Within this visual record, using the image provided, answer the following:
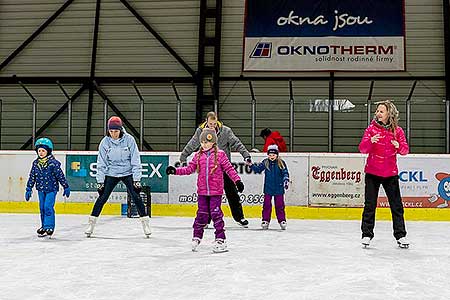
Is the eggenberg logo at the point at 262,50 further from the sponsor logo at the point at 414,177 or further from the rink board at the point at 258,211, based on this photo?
the sponsor logo at the point at 414,177

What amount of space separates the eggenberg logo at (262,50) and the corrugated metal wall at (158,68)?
0.53m

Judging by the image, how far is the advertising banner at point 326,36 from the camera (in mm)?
13664

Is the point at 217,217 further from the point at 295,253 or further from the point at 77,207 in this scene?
the point at 77,207

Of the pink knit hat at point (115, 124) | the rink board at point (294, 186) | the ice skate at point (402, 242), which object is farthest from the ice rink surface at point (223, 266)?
the rink board at point (294, 186)

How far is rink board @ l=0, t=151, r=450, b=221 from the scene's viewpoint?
8891 millimetres

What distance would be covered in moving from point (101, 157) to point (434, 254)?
341 centimetres

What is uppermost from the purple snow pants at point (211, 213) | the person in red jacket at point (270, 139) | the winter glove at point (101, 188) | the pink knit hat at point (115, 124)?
the person in red jacket at point (270, 139)

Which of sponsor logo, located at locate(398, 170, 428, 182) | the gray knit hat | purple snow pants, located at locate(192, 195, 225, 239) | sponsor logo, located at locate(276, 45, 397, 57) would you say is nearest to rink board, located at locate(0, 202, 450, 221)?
sponsor logo, located at locate(398, 170, 428, 182)

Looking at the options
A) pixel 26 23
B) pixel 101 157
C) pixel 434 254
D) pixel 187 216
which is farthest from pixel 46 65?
pixel 434 254

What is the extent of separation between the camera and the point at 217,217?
203 inches

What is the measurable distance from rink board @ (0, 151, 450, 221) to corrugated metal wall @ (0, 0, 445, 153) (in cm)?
304

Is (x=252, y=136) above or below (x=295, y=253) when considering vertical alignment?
above

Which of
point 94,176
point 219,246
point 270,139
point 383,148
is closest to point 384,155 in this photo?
point 383,148

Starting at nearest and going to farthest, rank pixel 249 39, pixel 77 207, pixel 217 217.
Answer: pixel 217 217 < pixel 77 207 < pixel 249 39
